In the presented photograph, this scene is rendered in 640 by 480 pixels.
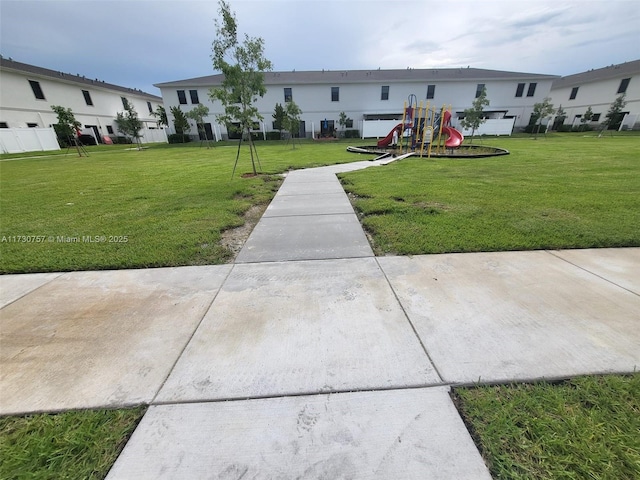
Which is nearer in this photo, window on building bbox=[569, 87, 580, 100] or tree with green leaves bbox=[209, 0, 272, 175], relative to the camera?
tree with green leaves bbox=[209, 0, 272, 175]

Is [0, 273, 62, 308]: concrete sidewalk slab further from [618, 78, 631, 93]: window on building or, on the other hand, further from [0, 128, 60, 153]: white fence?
[618, 78, 631, 93]: window on building

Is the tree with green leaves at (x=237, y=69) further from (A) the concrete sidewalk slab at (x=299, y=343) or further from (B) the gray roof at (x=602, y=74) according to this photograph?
(B) the gray roof at (x=602, y=74)

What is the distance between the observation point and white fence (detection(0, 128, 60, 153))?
22.4m

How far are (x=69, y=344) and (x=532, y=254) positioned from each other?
4.66 metres

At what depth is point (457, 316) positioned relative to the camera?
2.29 m

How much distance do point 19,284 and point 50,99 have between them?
→ 3859cm

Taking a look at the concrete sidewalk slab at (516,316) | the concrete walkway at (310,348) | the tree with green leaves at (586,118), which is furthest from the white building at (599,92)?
the concrete walkway at (310,348)

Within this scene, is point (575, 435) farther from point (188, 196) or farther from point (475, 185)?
point (188, 196)

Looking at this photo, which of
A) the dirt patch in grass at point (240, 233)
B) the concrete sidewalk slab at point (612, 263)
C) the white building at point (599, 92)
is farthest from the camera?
the white building at point (599, 92)

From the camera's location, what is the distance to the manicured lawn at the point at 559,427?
126 centimetres

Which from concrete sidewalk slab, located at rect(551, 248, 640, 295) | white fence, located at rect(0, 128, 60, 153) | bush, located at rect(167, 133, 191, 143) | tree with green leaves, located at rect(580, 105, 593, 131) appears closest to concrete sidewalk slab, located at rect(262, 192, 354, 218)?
concrete sidewalk slab, located at rect(551, 248, 640, 295)

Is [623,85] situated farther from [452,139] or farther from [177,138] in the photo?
[177,138]

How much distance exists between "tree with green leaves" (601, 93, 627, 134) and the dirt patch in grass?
1659 inches

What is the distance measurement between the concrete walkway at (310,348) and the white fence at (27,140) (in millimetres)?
30085
